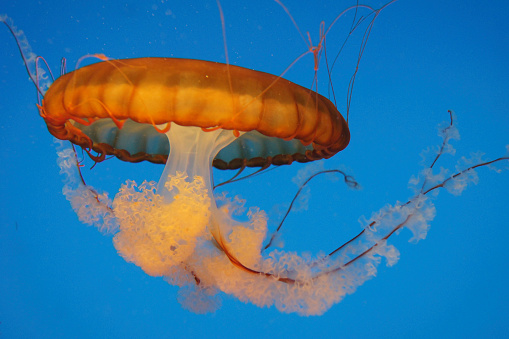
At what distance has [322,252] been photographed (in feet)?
8.86

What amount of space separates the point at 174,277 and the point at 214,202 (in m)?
0.55

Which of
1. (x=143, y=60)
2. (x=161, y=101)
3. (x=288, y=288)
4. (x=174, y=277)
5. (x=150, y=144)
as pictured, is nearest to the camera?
(x=161, y=101)

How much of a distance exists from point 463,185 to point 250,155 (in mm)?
1779

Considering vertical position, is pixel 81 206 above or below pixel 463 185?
Result: below

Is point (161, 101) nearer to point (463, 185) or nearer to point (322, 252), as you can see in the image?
point (322, 252)

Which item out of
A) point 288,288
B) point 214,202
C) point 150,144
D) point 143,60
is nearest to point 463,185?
point 288,288

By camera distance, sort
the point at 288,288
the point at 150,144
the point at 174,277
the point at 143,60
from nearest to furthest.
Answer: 1. the point at 143,60
2. the point at 288,288
3. the point at 174,277
4. the point at 150,144

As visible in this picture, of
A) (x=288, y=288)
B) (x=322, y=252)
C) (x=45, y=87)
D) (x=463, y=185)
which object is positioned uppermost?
(x=45, y=87)

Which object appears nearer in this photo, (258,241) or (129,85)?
(129,85)

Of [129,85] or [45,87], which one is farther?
[45,87]

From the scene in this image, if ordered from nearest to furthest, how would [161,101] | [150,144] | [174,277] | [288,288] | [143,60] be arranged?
[161,101], [143,60], [288,288], [174,277], [150,144]

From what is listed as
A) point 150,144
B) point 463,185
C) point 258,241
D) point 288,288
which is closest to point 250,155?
point 150,144

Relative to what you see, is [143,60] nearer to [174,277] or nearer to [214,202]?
[214,202]

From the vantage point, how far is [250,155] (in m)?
3.90
